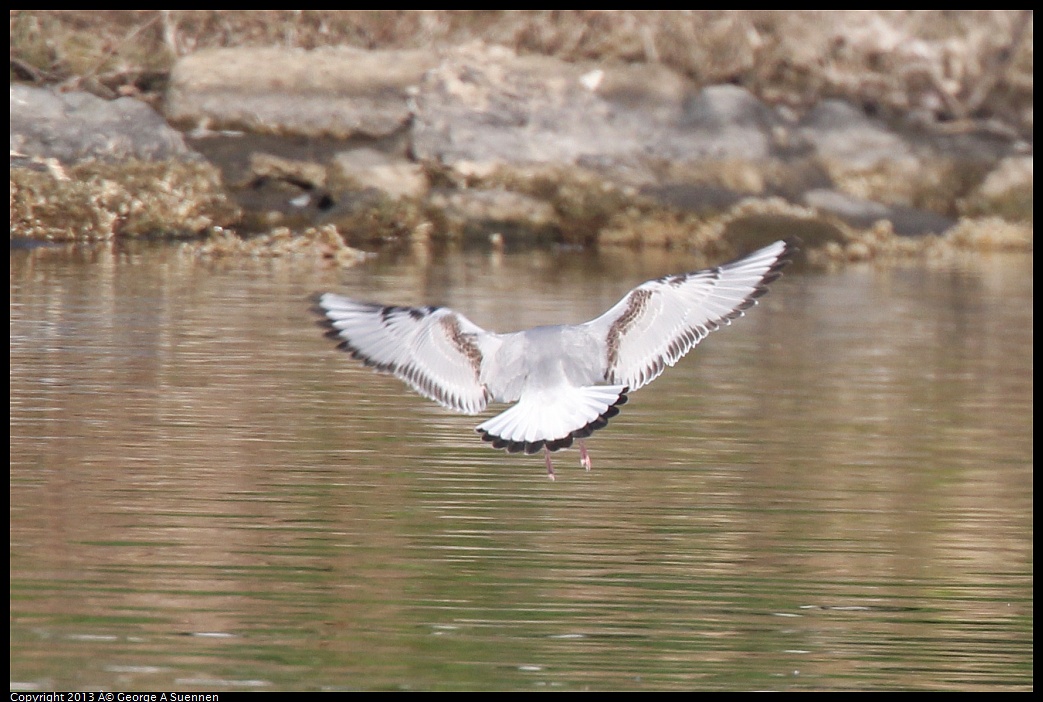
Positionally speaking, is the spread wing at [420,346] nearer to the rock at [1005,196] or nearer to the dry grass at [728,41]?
the dry grass at [728,41]

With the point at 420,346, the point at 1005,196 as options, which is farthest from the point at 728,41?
the point at 420,346

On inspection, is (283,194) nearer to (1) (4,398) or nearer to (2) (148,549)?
(1) (4,398)

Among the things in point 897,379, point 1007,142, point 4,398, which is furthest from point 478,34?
point 4,398

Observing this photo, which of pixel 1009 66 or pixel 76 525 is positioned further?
pixel 1009 66

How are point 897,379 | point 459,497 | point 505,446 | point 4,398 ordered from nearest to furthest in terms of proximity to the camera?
point 505,446 < point 459,497 < point 4,398 < point 897,379

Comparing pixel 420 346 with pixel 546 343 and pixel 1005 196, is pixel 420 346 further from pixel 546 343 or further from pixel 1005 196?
pixel 1005 196

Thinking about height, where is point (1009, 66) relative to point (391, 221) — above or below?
above

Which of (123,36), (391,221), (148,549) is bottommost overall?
(148,549)

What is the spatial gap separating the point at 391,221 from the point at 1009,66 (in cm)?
976

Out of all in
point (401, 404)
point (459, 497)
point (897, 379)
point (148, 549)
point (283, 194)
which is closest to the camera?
point (148, 549)

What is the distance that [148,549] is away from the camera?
6.87 m

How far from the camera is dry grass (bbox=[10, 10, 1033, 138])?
75.8 ft

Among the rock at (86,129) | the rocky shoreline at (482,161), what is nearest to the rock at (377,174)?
the rocky shoreline at (482,161)

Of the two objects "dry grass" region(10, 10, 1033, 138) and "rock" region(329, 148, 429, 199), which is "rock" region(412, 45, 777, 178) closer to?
"rock" region(329, 148, 429, 199)
